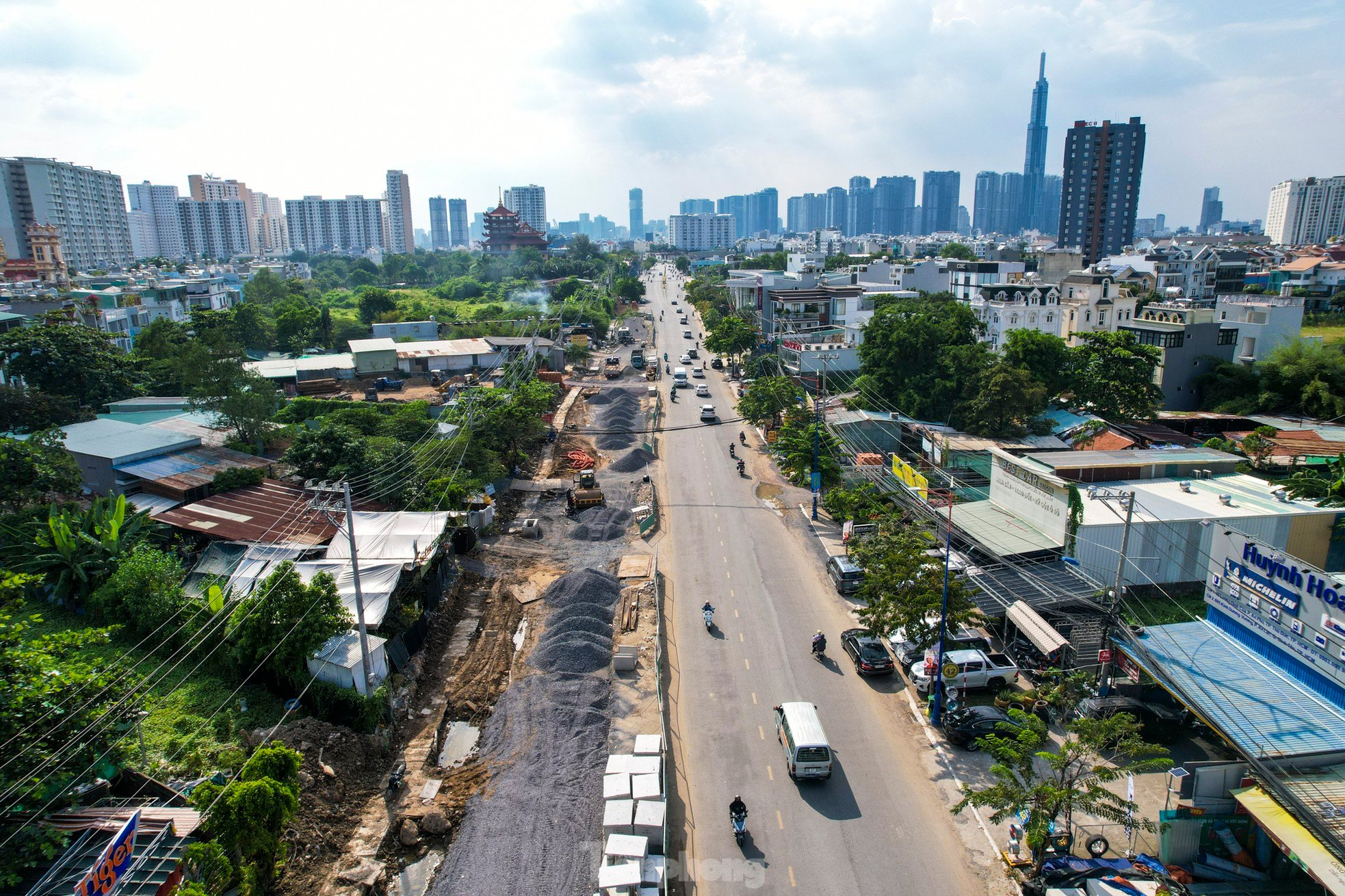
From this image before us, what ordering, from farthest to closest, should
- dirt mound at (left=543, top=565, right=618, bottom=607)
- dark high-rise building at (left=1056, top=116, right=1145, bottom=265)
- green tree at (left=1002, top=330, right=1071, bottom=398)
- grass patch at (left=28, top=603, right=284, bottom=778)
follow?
1. dark high-rise building at (left=1056, top=116, right=1145, bottom=265)
2. green tree at (left=1002, top=330, right=1071, bottom=398)
3. dirt mound at (left=543, top=565, right=618, bottom=607)
4. grass patch at (left=28, top=603, right=284, bottom=778)

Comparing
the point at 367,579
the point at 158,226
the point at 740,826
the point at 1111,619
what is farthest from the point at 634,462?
the point at 158,226

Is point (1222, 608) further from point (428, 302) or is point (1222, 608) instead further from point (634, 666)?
point (428, 302)

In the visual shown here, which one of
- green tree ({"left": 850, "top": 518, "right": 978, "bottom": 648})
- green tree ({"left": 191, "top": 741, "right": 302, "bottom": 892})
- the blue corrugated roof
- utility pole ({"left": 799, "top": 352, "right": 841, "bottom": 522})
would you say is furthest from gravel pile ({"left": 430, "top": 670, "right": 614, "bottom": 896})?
utility pole ({"left": 799, "top": 352, "right": 841, "bottom": 522})

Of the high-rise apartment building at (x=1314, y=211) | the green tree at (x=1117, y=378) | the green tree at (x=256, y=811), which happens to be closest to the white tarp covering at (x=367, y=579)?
the green tree at (x=256, y=811)

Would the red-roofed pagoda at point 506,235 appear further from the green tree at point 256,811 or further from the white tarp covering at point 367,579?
the green tree at point 256,811

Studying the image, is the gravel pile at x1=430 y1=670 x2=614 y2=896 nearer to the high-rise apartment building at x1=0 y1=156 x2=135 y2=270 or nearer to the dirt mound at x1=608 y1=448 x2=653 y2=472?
the dirt mound at x1=608 y1=448 x2=653 y2=472

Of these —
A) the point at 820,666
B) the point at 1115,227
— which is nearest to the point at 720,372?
the point at 820,666
